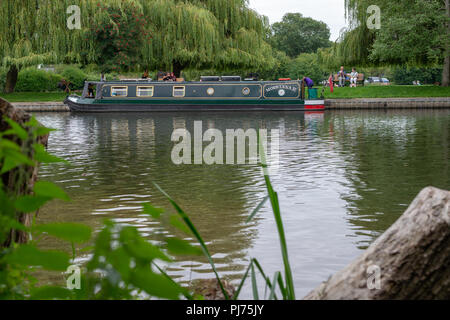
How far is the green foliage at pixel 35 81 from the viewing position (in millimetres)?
40531

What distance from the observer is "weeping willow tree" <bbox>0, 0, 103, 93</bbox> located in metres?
32.7

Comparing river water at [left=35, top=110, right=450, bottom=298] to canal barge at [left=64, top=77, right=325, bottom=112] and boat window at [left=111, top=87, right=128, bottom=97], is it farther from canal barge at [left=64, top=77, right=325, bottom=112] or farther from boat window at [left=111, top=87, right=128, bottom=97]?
boat window at [left=111, top=87, right=128, bottom=97]

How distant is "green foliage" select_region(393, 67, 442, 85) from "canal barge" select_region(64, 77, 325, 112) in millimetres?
32701

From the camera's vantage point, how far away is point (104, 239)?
136 centimetres

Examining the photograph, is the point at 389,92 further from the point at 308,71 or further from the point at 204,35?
the point at 308,71

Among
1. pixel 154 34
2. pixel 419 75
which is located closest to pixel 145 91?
pixel 154 34

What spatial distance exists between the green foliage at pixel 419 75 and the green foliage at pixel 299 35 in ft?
105

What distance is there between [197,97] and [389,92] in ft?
36.3

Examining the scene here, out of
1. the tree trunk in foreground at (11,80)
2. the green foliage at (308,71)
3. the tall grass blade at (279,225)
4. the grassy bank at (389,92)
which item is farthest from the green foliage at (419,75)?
the tall grass blade at (279,225)

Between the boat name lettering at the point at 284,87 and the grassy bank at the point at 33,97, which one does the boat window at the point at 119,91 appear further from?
the boat name lettering at the point at 284,87

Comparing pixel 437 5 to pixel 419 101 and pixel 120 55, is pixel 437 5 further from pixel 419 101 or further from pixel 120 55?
pixel 120 55

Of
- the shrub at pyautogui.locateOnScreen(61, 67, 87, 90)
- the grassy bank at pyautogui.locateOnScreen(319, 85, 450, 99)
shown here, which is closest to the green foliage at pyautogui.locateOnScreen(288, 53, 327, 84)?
the grassy bank at pyautogui.locateOnScreen(319, 85, 450, 99)

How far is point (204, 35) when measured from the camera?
34875 millimetres
